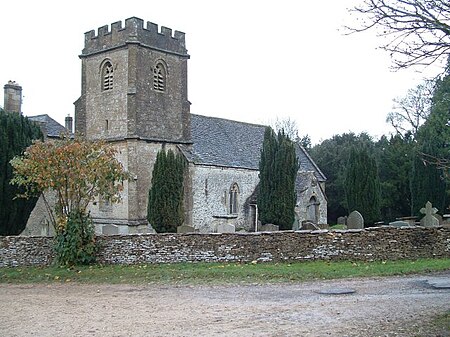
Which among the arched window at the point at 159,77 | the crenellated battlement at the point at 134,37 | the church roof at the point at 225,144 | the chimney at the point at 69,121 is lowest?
the church roof at the point at 225,144

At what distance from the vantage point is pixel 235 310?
A: 10859 mm

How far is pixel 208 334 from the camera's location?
8875mm

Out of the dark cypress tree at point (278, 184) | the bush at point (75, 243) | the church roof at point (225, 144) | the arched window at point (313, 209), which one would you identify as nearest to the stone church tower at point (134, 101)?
the church roof at point (225, 144)

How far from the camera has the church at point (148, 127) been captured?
31828mm

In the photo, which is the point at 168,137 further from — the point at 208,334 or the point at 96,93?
the point at 208,334

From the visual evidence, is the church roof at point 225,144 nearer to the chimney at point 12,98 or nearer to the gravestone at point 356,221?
the chimney at point 12,98

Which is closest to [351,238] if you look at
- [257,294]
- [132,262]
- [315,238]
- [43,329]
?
[315,238]

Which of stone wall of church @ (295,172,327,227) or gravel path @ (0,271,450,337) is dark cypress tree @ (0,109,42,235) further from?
stone wall of church @ (295,172,327,227)

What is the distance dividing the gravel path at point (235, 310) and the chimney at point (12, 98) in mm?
22939

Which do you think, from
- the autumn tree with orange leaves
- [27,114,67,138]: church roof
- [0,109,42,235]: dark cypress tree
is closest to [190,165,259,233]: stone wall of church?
[0,109,42,235]: dark cypress tree

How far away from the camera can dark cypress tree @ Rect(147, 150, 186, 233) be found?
27.9 m

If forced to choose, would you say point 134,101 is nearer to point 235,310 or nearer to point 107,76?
point 107,76

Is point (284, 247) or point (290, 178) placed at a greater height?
point (290, 178)

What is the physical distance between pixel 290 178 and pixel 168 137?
812 centimetres
